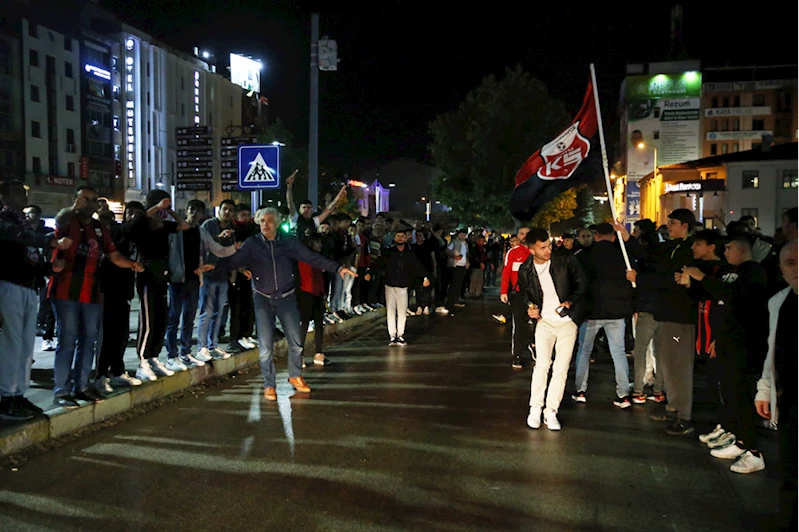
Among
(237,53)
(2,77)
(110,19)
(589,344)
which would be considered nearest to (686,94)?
(237,53)

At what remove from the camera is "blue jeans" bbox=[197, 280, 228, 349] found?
9.22 meters

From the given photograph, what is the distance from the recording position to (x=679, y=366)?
694 cm

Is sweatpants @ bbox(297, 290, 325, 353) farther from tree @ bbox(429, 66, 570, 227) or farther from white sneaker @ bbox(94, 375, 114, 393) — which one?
tree @ bbox(429, 66, 570, 227)

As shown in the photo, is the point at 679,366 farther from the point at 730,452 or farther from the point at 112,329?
the point at 112,329

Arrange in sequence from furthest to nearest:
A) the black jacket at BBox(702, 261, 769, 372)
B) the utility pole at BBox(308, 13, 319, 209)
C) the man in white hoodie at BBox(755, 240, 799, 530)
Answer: the utility pole at BBox(308, 13, 319, 209) → the black jacket at BBox(702, 261, 769, 372) → the man in white hoodie at BBox(755, 240, 799, 530)

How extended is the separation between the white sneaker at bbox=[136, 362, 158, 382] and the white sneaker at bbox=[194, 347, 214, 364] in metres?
1.06

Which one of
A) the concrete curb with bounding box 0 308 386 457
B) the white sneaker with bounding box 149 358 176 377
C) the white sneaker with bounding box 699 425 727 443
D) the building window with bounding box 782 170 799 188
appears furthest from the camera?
the building window with bounding box 782 170 799 188

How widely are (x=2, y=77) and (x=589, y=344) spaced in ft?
152

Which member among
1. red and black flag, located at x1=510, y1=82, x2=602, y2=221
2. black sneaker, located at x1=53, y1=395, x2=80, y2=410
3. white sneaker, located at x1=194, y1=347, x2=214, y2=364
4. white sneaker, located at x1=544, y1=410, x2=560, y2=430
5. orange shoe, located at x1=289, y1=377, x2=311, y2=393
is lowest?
white sneaker, located at x1=544, y1=410, x2=560, y2=430

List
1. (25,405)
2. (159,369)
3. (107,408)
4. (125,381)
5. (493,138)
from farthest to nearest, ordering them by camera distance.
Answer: (493,138), (159,369), (125,381), (107,408), (25,405)

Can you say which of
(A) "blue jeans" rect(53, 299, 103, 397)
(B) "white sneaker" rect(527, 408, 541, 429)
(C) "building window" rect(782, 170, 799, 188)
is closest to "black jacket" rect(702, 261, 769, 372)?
(B) "white sneaker" rect(527, 408, 541, 429)

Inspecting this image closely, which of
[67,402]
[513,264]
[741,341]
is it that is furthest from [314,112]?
[741,341]

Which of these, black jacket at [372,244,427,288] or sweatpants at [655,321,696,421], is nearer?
sweatpants at [655,321,696,421]

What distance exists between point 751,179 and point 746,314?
5104 cm
